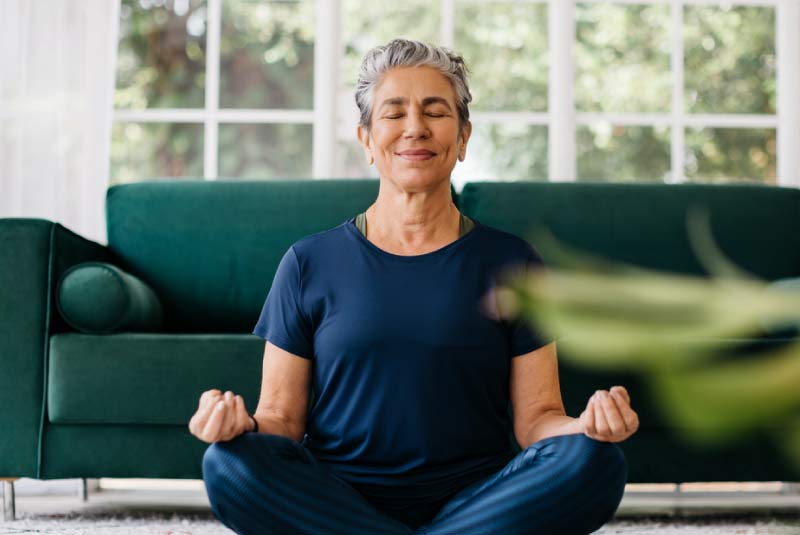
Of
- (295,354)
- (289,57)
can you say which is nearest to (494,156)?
(289,57)

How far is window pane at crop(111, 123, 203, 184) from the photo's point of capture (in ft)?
12.8

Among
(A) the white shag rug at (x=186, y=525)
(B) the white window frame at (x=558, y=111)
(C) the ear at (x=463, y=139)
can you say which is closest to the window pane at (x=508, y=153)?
(B) the white window frame at (x=558, y=111)

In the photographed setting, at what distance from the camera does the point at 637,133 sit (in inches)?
156

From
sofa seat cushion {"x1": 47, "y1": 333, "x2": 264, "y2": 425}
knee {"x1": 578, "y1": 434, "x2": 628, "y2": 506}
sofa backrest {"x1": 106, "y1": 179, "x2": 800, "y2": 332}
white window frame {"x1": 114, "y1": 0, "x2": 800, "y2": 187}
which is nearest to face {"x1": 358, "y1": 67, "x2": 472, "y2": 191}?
knee {"x1": 578, "y1": 434, "x2": 628, "y2": 506}

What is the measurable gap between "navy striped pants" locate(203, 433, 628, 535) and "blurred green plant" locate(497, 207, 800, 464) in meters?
1.14

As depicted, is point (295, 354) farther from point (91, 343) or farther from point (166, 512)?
point (166, 512)

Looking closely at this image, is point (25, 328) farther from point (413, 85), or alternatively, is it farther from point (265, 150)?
point (265, 150)

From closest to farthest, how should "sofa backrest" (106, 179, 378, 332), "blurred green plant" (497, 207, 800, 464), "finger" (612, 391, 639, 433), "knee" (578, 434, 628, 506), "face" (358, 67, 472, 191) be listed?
"blurred green plant" (497, 207, 800, 464)
"finger" (612, 391, 639, 433)
"knee" (578, 434, 628, 506)
"face" (358, 67, 472, 191)
"sofa backrest" (106, 179, 378, 332)

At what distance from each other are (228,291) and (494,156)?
5.14ft

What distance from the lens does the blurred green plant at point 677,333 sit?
0.63ft

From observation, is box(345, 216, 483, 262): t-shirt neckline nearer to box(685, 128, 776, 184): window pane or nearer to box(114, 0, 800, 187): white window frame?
box(114, 0, 800, 187): white window frame

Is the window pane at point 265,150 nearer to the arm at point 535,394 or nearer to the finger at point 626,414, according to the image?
the arm at point 535,394

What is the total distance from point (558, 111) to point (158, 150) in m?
1.81

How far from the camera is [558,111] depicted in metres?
3.88
